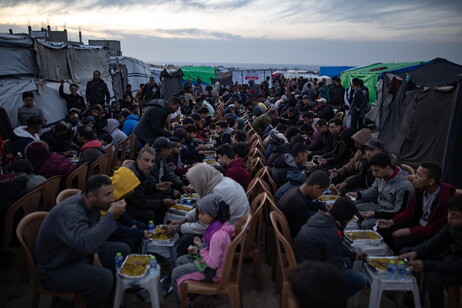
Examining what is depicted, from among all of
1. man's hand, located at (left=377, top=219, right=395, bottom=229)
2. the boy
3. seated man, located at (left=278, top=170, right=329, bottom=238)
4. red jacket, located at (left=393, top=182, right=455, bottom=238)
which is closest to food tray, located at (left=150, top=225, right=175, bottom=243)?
seated man, located at (left=278, top=170, right=329, bottom=238)

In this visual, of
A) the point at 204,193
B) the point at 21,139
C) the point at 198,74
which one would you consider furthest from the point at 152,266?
the point at 198,74

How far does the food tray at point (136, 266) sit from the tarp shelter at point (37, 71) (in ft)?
23.4

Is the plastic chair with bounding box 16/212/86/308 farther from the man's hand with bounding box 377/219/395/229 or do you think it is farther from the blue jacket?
the blue jacket

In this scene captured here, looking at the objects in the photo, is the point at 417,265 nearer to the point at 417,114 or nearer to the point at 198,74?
the point at 417,114

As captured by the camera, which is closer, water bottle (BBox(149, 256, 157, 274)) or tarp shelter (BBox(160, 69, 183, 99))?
water bottle (BBox(149, 256, 157, 274))

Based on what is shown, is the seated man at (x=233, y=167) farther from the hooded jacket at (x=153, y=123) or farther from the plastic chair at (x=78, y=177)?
the hooded jacket at (x=153, y=123)

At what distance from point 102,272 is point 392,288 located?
2629 millimetres

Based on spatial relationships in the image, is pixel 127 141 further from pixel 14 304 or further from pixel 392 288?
pixel 392 288

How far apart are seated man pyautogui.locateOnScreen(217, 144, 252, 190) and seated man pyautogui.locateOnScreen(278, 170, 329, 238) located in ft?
3.46

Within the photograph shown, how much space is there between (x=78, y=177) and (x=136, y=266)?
2.41 m

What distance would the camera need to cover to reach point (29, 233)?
2943 millimetres

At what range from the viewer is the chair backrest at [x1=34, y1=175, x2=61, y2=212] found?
4.02 metres

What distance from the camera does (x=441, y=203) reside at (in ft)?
11.1

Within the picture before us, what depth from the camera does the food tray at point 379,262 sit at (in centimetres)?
290
